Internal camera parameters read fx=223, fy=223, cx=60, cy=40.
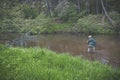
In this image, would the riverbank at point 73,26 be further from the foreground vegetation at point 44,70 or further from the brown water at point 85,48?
the foreground vegetation at point 44,70

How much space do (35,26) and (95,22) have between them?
10.9 metres

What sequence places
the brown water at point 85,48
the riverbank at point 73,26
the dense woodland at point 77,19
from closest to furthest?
the brown water at point 85,48 → the riverbank at point 73,26 → the dense woodland at point 77,19

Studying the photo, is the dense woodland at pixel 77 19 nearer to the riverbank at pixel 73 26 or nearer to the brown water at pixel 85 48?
the riverbank at pixel 73 26

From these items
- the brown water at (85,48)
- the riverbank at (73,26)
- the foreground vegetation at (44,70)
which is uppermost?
the foreground vegetation at (44,70)

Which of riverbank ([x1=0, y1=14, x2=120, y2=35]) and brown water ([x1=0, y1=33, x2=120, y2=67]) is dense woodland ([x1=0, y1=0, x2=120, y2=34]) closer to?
riverbank ([x1=0, y1=14, x2=120, y2=35])

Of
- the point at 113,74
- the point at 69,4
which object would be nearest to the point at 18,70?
the point at 113,74

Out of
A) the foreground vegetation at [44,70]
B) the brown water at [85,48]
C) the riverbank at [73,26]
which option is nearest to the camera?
the foreground vegetation at [44,70]

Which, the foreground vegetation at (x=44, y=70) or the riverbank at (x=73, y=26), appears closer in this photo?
the foreground vegetation at (x=44, y=70)

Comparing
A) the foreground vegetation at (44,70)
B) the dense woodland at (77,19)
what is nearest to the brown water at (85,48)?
the foreground vegetation at (44,70)

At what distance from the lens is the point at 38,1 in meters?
59.7

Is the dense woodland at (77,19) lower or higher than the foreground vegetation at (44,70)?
lower

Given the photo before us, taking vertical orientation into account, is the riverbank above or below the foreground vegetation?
below

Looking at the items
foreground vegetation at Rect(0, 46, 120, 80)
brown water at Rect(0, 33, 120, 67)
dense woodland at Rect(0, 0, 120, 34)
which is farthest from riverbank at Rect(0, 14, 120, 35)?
foreground vegetation at Rect(0, 46, 120, 80)

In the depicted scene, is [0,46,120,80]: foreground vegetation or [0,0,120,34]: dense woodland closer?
[0,46,120,80]: foreground vegetation
